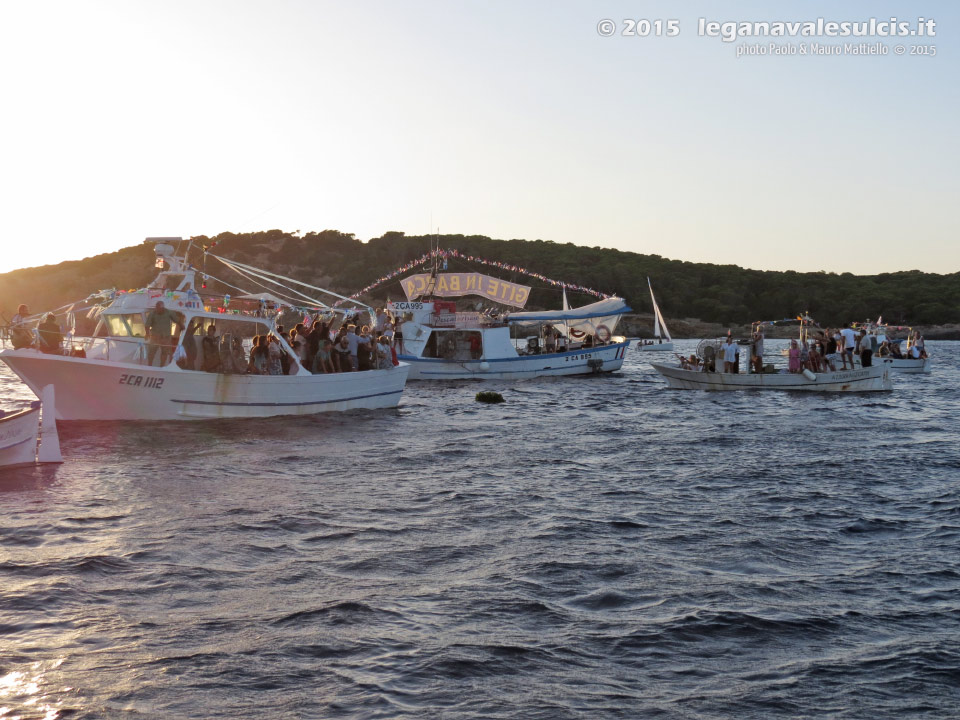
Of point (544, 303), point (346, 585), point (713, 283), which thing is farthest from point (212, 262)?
point (346, 585)

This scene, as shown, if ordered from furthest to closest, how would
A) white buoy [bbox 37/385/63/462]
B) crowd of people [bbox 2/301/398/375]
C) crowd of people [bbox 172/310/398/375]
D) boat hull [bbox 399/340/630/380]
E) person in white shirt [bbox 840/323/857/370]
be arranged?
boat hull [bbox 399/340/630/380]
person in white shirt [bbox 840/323/857/370]
crowd of people [bbox 172/310/398/375]
crowd of people [bbox 2/301/398/375]
white buoy [bbox 37/385/63/462]

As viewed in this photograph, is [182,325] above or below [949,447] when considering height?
above

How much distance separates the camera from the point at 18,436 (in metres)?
15.5

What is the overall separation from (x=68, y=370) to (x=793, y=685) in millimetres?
18400

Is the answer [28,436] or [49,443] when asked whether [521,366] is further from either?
[28,436]

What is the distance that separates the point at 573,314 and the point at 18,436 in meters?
36.5

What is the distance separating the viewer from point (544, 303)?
12569 cm

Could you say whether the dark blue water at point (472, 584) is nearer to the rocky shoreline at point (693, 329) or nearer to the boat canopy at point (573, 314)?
the boat canopy at point (573, 314)

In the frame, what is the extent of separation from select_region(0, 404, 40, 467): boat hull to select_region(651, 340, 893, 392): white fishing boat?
27017mm

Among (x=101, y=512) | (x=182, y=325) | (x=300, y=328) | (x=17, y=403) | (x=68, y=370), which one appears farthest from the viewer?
(x=17, y=403)

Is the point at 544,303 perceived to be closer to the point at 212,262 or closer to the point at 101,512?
the point at 212,262

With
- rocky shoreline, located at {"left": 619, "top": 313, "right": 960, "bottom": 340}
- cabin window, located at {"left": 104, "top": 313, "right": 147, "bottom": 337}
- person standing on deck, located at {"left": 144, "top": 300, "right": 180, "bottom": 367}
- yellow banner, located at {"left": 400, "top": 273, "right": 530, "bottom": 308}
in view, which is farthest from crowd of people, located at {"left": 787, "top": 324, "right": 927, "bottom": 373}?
rocky shoreline, located at {"left": 619, "top": 313, "right": 960, "bottom": 340}

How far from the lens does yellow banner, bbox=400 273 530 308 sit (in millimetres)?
48938

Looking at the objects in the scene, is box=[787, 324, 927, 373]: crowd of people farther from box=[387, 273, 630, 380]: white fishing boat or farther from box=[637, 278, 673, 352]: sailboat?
box=[637, 278, 673, 352]: sailboat
